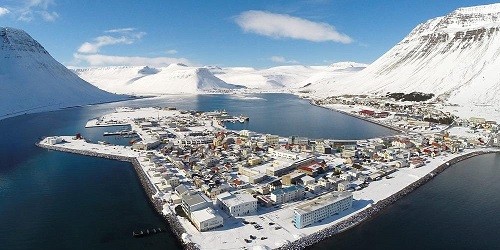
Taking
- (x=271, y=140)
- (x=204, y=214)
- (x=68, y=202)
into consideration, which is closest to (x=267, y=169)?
(x=204, y=214)

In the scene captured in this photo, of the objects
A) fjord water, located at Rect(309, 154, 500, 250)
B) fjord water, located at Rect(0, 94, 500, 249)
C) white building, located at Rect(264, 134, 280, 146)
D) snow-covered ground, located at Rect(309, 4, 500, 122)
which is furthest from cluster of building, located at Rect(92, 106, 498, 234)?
snow-covered ground, located at Rect(309, 4, 500, 122)

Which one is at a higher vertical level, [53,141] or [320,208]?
[53,141]

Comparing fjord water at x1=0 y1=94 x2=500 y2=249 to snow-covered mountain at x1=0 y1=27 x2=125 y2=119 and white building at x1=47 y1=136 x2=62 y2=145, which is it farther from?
snow-covered mountain at x1=0 y1=27 x2=125 y2=119

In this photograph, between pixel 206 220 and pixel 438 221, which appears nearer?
pixel 206 220

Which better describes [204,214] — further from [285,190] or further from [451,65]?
[451,65]

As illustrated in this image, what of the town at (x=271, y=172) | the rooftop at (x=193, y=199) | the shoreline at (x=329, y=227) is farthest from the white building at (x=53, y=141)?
the rooftop at (x=193, y=199)

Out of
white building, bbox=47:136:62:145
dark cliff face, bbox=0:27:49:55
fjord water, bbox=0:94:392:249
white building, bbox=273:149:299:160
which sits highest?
dark cliff face, bbox=0:27:49:55

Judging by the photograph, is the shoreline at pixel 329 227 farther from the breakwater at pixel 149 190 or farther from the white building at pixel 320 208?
the white building at pixel 320 208
